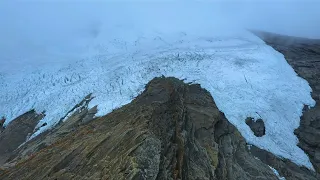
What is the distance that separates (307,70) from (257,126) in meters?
10.4

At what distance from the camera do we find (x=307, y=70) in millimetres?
28953

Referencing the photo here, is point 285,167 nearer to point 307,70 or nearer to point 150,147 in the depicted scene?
point 150,147

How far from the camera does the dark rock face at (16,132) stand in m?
20.2

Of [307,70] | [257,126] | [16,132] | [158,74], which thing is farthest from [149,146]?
[307,70]

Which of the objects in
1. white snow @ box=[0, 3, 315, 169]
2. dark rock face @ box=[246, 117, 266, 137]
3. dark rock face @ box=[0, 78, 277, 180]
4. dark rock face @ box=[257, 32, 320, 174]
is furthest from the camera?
white snow @ box=[0, 3, 315, 169]

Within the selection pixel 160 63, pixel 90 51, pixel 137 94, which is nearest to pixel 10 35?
pixel 90 51

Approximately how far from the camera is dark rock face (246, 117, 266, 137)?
21188 millimetres

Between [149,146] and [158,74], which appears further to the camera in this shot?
[158,74]

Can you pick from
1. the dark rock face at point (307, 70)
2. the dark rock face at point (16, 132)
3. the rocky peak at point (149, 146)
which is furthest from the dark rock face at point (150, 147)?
the dark rock face at point (307, 70)

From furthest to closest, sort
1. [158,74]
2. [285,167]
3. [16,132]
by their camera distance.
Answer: [158,74] < [16,132] < [285,167]

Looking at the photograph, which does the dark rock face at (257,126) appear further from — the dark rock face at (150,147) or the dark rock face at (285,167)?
the dark rock face at (150,147)

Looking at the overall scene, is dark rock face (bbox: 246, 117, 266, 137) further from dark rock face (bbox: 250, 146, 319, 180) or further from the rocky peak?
the rocky peak

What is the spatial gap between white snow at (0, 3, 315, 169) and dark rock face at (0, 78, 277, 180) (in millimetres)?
2415

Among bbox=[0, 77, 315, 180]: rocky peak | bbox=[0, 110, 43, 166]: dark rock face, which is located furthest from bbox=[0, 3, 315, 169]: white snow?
bbox=[0, 77, 315, 180]: rocky peak
